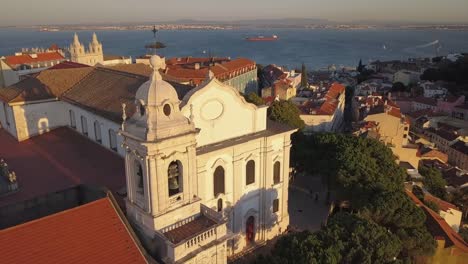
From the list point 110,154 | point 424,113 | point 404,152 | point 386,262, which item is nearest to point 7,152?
point 110,154

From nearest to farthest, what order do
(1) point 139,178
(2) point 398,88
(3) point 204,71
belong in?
(1) point 139,178
(3) point 204,71
(2) point 398,88

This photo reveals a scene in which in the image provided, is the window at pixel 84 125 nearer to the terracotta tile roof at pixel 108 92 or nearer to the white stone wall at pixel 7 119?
the terracotta tile roof at pixel 108 92

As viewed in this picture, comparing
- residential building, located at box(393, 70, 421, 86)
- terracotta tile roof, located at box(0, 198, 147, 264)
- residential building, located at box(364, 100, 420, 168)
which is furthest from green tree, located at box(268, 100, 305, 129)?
residential building, located at box(393, 70, 421, 86)

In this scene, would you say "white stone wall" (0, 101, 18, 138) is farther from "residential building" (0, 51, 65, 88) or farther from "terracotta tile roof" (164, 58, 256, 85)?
"residential building" (0, 51, 65, 88)

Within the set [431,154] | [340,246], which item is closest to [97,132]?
[340,246]

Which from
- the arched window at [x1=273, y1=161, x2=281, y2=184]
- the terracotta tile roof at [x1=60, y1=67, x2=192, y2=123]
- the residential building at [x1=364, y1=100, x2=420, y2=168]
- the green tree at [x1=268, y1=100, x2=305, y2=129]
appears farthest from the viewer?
the residential building at [x1=364, y1=100, x2=420, y2=168]

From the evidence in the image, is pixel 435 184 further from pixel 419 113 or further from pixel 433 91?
pixel 433 91

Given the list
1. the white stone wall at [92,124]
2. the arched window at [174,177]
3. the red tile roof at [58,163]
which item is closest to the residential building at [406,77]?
the white stone wall at [92,124]

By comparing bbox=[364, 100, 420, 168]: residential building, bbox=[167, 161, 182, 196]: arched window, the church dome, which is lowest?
bbox=[364, 100, 420, 168]: residential building
